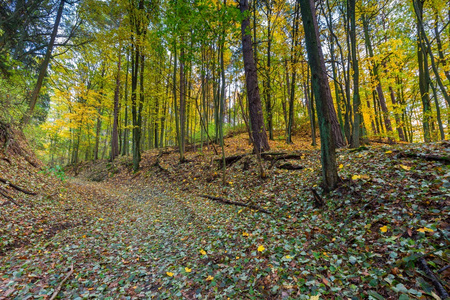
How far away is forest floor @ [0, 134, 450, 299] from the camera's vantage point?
7.85 ft

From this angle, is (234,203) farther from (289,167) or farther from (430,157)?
(430,157)

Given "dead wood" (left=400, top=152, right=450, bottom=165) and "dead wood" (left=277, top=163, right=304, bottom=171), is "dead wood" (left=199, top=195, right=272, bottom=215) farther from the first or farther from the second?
A: "dead wood" (left=400, top=152, right=450, bottom=165)

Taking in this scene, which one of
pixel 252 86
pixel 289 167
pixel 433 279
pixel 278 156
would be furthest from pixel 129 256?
pixel 252 86

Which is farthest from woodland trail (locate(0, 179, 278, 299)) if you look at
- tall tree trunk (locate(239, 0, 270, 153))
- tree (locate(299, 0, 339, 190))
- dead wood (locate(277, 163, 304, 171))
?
tall tree trunk (locate(239, 0, 270, 153))

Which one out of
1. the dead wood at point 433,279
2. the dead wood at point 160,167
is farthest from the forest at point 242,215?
the dead wood at point 160,167

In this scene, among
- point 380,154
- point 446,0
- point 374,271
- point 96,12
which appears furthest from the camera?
point 96,12

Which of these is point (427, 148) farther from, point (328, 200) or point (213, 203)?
point (213, 203)

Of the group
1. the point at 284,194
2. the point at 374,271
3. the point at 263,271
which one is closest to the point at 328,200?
the point at 284,194

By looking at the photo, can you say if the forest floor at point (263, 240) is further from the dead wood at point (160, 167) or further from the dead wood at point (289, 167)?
the dead wood at point (160, 167)

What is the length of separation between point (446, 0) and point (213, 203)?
11623 millimetres

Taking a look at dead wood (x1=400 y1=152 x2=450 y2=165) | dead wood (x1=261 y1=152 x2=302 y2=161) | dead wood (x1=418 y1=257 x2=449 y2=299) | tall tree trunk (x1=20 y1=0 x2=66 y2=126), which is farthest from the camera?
tall tree trunk (x1=20 y1=0 x2=66 y2=126)

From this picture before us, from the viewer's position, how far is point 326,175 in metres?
4.46

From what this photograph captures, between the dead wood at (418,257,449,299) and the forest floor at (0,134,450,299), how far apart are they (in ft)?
0.05

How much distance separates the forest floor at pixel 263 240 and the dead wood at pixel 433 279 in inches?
0.6
